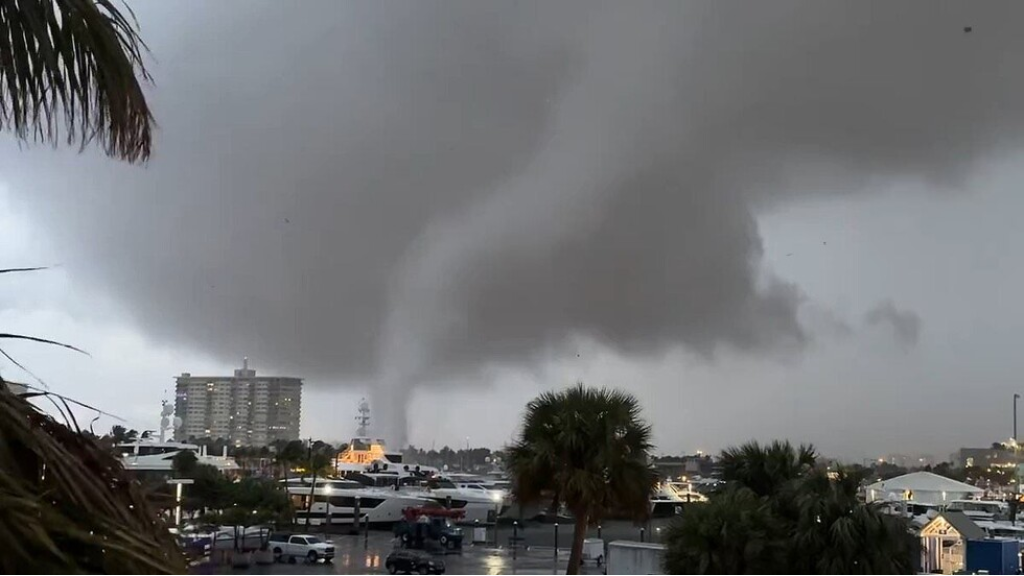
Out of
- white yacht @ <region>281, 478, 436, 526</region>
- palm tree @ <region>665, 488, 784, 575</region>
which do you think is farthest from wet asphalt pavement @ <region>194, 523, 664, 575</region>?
white yacht @ <region>281, 478, 436, 526</region>

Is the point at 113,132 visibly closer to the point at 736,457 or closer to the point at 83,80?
the point at 83,80

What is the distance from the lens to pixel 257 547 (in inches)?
216

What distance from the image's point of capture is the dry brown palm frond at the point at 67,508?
109 centimetres

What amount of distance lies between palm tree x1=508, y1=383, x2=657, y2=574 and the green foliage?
2.18m

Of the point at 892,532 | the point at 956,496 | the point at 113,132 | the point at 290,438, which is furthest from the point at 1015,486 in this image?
the point at 113,132

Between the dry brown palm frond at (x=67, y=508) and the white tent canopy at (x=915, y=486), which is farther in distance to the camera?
the white tent canopy at (x=915, y=486)

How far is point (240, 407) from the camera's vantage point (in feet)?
115

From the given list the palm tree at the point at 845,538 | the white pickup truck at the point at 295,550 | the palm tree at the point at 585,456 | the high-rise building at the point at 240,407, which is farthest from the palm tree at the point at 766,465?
the high-rise building at the point at 240,407

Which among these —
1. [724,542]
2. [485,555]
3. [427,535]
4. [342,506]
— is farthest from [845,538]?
[342,506]

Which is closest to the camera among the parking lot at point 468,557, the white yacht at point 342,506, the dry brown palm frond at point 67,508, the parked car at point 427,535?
the dry brown palm frond at point 67,508

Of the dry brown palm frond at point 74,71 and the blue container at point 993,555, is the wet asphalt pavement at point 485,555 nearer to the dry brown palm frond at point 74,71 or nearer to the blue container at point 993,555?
the dry brown palm frond at point 74,71

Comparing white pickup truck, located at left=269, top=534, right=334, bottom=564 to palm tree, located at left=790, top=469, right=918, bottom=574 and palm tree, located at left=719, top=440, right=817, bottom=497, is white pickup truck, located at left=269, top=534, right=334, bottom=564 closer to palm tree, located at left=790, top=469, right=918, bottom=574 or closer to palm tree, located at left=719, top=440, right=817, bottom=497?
palm tree, located at left=790, top=469, right=918, bottom=574

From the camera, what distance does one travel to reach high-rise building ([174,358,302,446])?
95.9 feet

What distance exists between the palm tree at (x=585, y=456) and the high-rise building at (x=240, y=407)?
16809mm
